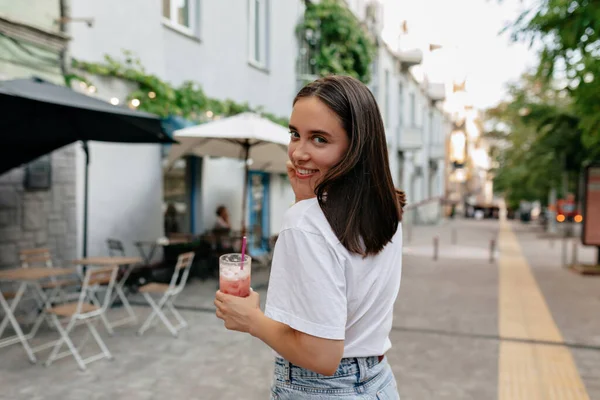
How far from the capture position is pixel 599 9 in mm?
5387

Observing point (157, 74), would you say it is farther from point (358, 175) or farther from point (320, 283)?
point (320, 283)

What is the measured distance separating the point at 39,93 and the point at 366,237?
4.12 m

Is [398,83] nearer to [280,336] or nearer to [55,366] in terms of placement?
[55,366]

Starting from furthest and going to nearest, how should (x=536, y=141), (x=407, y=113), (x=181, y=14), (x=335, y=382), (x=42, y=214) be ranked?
(x=407, y=113) → (x=536, y=141) → (x=181, y=14) → (x=42, y=214) → (x=335, y=382)

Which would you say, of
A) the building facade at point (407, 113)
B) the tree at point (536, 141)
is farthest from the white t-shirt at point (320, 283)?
the building facade at point (407, 113)

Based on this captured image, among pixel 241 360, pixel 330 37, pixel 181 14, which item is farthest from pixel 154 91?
pixel 330 37

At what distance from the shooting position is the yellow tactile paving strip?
4582 mm

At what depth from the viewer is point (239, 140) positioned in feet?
28.3

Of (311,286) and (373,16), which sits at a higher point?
(373,16)

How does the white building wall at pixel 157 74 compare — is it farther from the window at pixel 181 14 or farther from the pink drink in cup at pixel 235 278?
the pink drink in cup at pixel 235 278

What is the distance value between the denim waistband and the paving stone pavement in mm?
3066

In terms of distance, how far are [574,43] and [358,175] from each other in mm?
5579

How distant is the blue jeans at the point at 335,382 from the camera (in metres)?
1.42

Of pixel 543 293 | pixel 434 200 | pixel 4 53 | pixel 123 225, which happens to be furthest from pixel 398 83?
pixel 4 53
